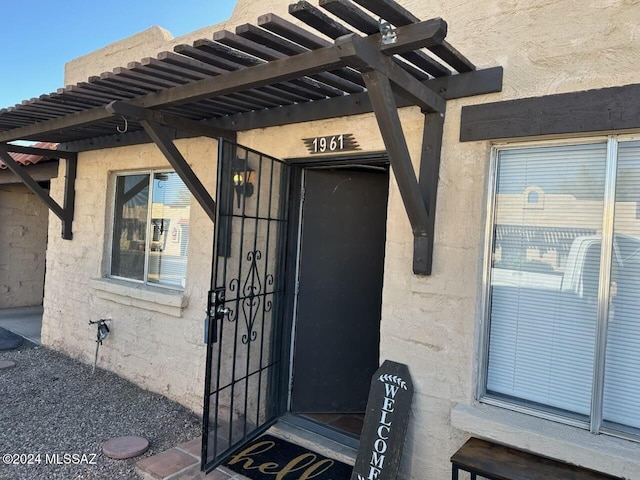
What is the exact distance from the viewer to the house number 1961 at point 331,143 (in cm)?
337

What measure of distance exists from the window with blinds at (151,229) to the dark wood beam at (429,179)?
261 cm

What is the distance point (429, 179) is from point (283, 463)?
87.5 inches

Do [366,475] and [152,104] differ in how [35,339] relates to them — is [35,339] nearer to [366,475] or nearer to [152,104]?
[152,104]

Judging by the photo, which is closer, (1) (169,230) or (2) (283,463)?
(2) (283,463)

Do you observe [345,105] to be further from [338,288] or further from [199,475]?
[199,475]

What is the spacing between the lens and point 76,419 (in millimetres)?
4105

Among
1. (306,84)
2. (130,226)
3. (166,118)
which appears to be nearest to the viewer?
(306,84)

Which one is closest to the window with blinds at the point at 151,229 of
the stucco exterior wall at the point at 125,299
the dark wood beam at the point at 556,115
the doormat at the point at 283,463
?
the stucco exterior wall at the point at 125,299

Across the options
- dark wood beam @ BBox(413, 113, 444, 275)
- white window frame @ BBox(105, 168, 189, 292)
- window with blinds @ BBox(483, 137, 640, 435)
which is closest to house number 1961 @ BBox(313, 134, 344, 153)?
dark wood beam @ BBox(413, 113, 444, 275)

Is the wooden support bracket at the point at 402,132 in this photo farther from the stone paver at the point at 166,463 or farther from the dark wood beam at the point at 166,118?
the stone paver at the point at 166,463

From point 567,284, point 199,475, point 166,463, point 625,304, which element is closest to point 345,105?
point 567,284

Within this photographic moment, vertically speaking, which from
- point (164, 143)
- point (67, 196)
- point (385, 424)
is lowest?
point (385, 424)

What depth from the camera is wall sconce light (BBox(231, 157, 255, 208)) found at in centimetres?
319

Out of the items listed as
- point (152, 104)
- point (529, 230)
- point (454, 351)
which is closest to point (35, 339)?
point (152, 104)
